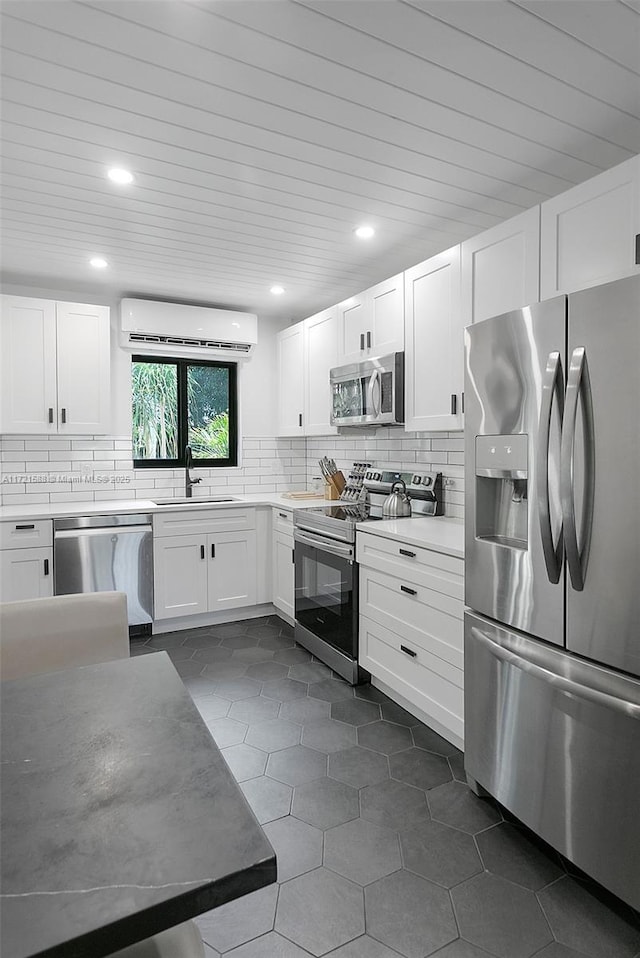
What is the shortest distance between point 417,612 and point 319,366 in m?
2.16

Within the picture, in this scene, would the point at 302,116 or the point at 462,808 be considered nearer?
the point at 302,116

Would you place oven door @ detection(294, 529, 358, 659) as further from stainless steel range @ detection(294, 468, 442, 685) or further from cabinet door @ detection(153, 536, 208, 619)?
cabinet door @ detection(153, 536, 208, 619)

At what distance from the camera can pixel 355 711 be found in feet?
8.95

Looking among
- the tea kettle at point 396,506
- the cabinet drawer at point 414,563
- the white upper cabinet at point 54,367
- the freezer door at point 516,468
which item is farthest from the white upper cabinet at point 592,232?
the white upper cabinet at point 54,367

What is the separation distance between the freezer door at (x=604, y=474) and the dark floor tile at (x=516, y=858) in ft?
2.47

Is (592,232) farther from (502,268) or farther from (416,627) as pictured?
(416,627)

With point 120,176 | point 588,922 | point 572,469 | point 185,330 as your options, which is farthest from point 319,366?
point 588,922

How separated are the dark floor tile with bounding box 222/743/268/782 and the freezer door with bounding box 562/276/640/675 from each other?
4.61 ft

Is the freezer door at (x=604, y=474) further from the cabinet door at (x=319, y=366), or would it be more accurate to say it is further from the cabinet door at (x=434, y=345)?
the cabinet door at (x=319, y=366)

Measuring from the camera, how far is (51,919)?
59 centimetres

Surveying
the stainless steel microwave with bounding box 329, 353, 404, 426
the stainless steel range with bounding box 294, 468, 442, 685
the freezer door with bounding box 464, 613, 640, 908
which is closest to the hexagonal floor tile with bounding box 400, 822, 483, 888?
the freezer door with bounding box 464, 613, 640, 908

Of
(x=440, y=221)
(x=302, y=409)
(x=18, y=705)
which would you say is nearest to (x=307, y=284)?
(x=302, y=409)

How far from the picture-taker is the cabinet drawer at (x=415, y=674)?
7.54ft

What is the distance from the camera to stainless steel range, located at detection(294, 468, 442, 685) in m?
3.02
